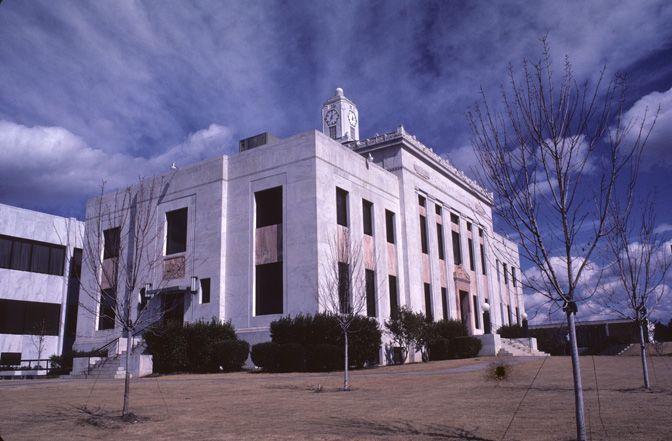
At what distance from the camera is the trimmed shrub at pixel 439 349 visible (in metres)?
33.9

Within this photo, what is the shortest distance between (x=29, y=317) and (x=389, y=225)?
28.2 m

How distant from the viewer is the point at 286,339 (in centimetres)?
2692

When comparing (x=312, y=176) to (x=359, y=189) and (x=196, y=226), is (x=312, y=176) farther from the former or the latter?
(x=196, y=226)

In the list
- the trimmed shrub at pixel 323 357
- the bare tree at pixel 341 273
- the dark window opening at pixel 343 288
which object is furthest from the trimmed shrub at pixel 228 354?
the dark window opening at pixel 343 288

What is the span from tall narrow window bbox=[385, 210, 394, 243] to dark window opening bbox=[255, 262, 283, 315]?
9.72 meters

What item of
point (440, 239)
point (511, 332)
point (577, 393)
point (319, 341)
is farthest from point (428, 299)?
point (577, 393)

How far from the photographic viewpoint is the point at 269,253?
32.3 meters

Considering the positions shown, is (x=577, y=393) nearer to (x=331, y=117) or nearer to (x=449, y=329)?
(x=449, y=329)

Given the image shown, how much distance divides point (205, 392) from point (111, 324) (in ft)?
82.8

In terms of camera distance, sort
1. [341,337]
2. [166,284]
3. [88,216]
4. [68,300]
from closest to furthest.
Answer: [341,337]
[166,284]
[88,216]
[68,300]

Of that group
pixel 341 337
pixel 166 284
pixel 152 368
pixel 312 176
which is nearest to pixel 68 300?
pixel 166 284

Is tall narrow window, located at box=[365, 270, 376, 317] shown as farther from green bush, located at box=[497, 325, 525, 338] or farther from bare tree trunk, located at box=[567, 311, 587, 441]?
bare tree trunk, located at box=[567, 311, 587, 441]

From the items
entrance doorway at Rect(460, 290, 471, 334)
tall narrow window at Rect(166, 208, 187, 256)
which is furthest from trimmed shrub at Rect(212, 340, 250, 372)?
entrance doorway at Rect(460, 290, 471, 334)

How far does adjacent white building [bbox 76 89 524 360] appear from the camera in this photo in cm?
3133
